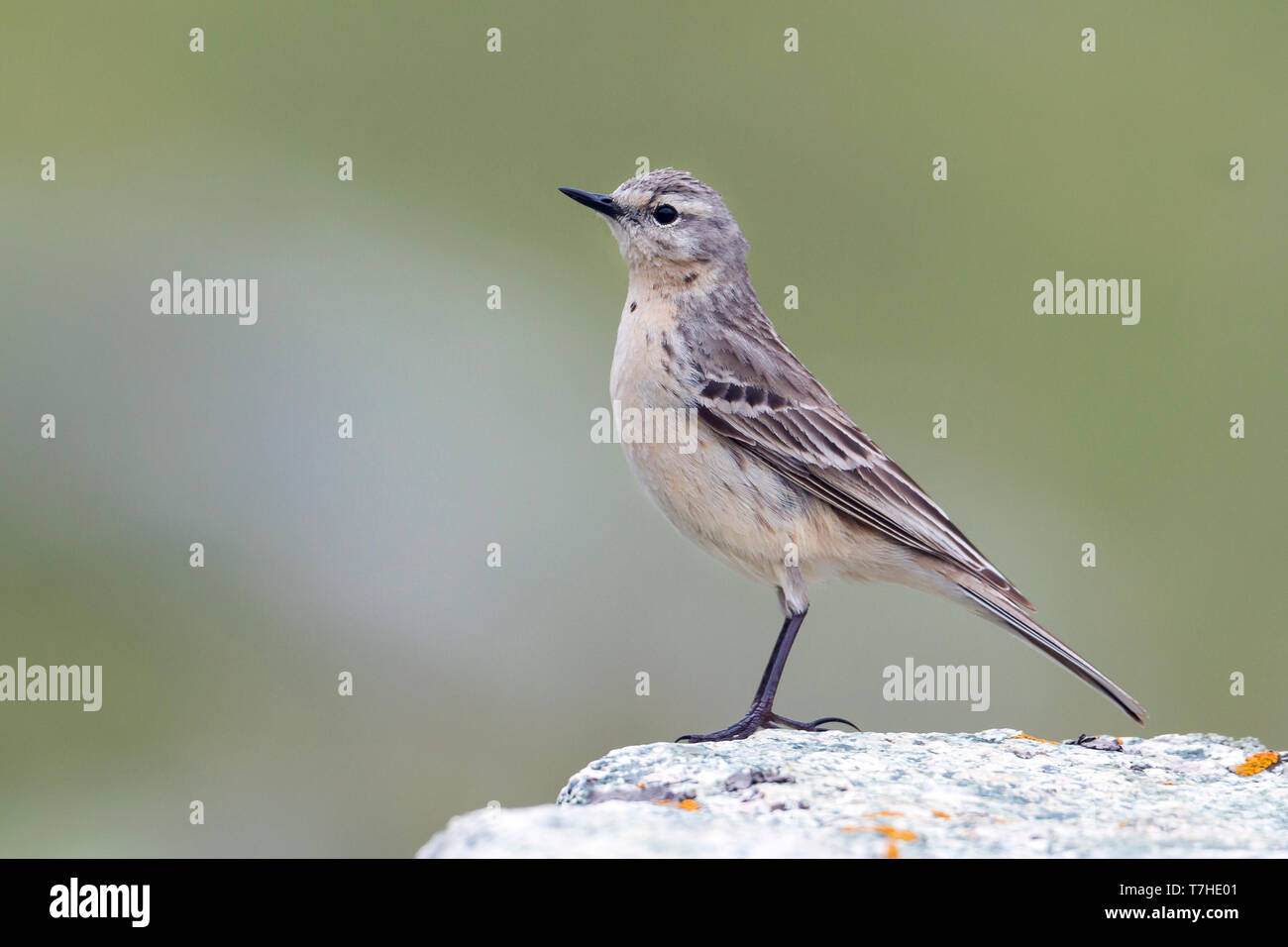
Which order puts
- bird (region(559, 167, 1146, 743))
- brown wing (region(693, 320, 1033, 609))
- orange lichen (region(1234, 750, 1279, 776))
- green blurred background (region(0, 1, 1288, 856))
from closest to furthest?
orange lichen (region(1234, 750, 1279, 776)), bird (region(559, 167, 1146, 743)), brown wing (region(693, 320, 1033, 609)), green blurred background (region(0, 1, 1288, 856))

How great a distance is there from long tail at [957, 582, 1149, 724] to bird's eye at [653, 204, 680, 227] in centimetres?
263

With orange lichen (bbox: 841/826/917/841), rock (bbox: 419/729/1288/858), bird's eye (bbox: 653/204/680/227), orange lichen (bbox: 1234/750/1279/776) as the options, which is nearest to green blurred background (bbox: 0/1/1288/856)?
bird's eye (bbox: 653/204/680/227)

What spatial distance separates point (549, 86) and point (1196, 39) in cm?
996

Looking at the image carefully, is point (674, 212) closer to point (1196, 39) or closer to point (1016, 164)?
point (1016, 164)

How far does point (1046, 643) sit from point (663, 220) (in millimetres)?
3184

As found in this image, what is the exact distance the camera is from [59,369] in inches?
640

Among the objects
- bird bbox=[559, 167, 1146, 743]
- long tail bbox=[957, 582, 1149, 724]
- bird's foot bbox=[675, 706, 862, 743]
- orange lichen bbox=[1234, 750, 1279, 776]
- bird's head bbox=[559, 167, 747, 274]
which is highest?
bird's head bbox=[559, 167, 747, 274]

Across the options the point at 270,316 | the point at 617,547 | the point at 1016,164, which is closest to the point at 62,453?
the point at 270,316

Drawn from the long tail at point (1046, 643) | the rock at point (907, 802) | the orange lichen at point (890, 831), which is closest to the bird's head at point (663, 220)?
the long tail at point (1046, 643)

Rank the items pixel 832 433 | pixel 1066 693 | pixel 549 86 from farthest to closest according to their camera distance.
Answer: pixel 549 86, pixel 1066 693, pixel 832 433

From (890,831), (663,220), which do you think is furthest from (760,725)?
(663,220)

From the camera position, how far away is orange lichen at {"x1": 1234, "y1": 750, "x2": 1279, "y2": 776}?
6.11 meters

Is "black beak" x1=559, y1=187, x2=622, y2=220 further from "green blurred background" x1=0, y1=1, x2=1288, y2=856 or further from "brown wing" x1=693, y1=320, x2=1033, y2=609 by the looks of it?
"green blurred background" x1=0, y1=1, x2=1288, y2=856

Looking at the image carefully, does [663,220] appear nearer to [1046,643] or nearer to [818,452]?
[818,452]
